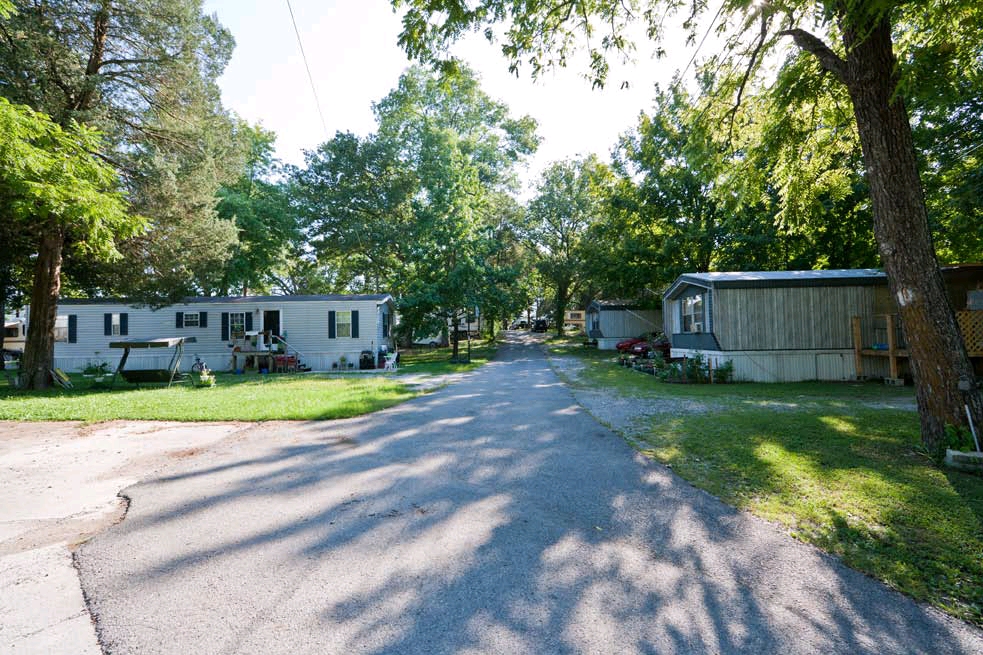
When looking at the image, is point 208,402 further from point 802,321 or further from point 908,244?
point 802,321

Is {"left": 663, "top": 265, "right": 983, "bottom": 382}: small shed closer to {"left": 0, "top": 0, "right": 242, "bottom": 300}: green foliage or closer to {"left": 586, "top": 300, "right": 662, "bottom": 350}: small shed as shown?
{"left": 586, "top": 300, "right": 662, "bottom": 350}: small shed

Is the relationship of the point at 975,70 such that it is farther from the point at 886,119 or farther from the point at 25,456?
the point at 25,456

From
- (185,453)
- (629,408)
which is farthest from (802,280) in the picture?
(185,453)

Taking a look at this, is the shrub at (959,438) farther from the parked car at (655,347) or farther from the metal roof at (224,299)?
the metal roof at (224,299)

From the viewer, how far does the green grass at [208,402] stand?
8.32 metres

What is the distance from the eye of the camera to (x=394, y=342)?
83.0 ft

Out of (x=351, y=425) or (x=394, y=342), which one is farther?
(x=394, y=342)

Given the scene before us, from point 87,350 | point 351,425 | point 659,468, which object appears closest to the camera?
point 659,468

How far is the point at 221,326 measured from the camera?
805 inches

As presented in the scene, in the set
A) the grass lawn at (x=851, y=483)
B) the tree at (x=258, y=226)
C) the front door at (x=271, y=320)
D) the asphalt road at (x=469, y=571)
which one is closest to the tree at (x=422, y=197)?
the tree at (x=258, y=226)

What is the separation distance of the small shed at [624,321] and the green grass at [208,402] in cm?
1894

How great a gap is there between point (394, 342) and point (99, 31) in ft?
54.8

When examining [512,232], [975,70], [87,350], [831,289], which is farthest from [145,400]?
[512,232]

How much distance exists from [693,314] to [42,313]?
68.0ft
